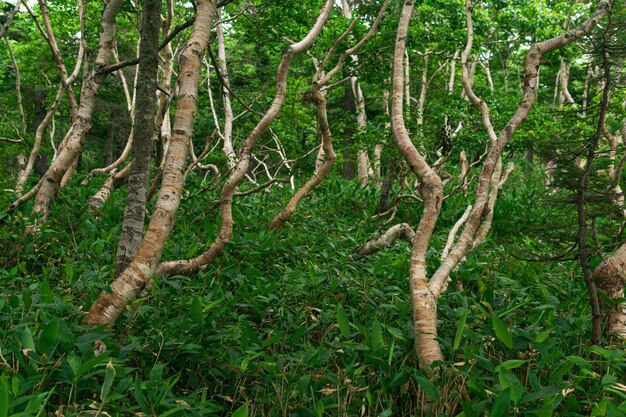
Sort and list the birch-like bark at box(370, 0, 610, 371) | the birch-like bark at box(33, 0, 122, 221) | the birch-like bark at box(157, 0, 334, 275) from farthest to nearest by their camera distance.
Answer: the birch-like bark at box(33, 0, 122, 221) < the birch-like bark at box(157, 0, 334, 275) < the birch-like bark at box(370, 0, 610, 371)

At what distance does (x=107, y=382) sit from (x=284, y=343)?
5.48ft

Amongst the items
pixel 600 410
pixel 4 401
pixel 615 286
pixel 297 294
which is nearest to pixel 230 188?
pixel 297 294

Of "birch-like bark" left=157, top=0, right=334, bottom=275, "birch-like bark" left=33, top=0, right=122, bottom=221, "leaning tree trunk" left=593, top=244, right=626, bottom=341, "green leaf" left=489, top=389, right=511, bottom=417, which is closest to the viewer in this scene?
"green leaf" left=489, top=389, right=511, bottom=417

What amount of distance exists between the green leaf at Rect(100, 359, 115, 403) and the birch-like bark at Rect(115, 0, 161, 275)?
1.88m

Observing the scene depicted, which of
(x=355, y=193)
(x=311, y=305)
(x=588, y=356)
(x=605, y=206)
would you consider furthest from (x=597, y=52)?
(x=355, y=193)

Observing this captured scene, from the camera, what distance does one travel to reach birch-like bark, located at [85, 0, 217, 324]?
382cm

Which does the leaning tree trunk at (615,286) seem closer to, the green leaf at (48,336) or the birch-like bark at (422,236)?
the birch-like bark at (422,236)

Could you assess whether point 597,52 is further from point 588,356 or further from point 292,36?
point 292,36

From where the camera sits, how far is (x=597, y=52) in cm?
454

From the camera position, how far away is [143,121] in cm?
494

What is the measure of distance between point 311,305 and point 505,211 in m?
6.81

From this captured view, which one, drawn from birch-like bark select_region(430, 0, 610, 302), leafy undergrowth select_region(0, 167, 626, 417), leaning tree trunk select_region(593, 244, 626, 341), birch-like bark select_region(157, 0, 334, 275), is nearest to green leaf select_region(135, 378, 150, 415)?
leafy undergrowth select_region(0, 167, 626, 417)

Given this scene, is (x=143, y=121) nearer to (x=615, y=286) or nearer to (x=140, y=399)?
(x=140, y=399)

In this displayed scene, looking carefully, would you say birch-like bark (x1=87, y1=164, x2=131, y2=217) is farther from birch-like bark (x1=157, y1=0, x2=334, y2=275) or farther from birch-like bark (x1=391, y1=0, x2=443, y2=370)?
birch-like bark (x1=391, y1=0, x2=443, y2=370)
